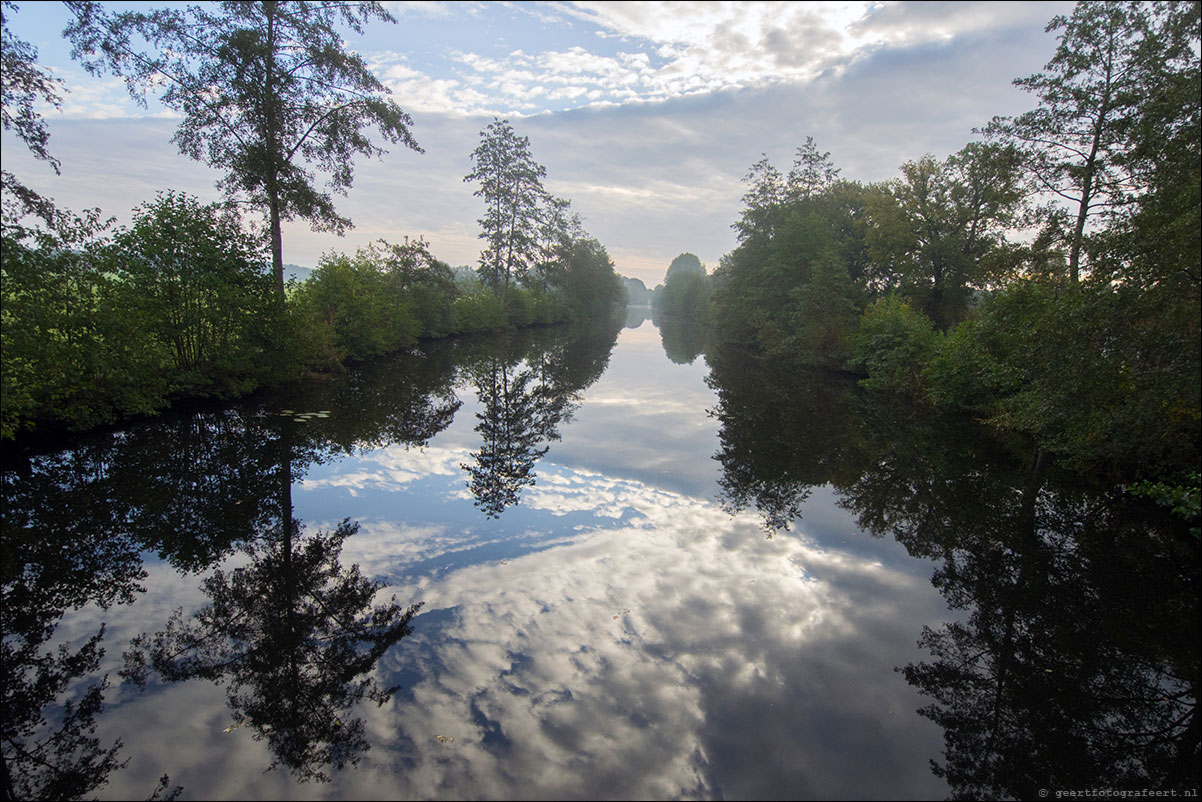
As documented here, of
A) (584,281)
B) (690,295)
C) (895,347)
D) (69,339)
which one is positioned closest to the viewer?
(69,339)

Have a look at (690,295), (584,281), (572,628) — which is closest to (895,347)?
(572,628)

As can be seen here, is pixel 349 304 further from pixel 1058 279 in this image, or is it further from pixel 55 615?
pixel 1058 279

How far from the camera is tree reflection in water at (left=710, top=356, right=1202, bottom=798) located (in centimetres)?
385

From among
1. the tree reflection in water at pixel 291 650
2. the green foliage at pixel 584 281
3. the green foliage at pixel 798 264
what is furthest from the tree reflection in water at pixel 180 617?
the green foliage at pixel 584 281

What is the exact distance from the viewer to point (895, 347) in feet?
71.3

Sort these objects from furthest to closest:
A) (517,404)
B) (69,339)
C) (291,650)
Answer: (517,404), (69,339), (291,650)

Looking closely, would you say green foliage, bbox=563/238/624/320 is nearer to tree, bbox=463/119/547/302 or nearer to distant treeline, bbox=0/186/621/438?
tree, bbox=463/119/547/302

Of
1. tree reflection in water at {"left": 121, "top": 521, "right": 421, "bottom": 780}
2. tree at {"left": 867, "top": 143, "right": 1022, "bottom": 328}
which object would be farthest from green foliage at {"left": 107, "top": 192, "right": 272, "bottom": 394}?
tree at {"left": 867, "top": 143, "right": 1022, "bottom": 328}

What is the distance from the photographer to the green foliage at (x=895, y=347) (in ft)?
65.6

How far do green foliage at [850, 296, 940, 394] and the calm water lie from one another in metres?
9.95

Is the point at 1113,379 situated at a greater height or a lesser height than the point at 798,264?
lesser

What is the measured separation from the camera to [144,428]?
1171 centimetres

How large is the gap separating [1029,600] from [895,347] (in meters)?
17.8

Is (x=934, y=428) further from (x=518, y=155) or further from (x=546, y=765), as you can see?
(x=518, y=155)
